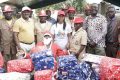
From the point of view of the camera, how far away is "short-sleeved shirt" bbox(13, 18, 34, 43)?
8555 mm

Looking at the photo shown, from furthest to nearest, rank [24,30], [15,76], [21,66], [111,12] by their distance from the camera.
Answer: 1. [111,12]
2. [24,30]
3. [21,66]
4. [15,76]

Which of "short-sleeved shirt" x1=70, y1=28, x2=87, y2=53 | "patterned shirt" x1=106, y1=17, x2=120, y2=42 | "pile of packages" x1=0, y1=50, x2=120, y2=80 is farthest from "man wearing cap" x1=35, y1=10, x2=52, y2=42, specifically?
"pile of packages" x1=0, y1=50, x2=120, y2=80

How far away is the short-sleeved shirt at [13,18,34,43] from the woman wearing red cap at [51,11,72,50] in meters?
0.49

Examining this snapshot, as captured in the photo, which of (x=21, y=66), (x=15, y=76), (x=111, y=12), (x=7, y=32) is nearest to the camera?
(x=15, y=76)

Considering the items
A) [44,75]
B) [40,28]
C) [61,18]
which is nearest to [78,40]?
[61,18]

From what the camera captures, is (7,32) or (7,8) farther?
(7,32)

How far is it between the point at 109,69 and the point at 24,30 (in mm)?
3001

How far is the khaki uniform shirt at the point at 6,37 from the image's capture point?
8.84 m

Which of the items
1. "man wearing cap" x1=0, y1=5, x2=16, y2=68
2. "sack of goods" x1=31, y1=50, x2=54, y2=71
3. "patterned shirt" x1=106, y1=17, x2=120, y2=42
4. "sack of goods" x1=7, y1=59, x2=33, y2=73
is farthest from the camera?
"patterned shirt" x1=106, y1=17, x2=120, y2=42

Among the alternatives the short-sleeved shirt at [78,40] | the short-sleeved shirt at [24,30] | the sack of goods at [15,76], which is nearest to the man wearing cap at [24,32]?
the short-sleeved shirt at [24,30]

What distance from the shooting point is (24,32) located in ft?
28.1

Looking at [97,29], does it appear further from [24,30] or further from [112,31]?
[24,30]

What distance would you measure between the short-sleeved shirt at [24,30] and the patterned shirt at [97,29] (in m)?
1.33

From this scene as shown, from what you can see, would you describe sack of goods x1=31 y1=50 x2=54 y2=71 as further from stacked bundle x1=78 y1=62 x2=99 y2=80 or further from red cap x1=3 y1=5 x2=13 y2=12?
red cap x1=3 y1=5 x2=13 y2=12
